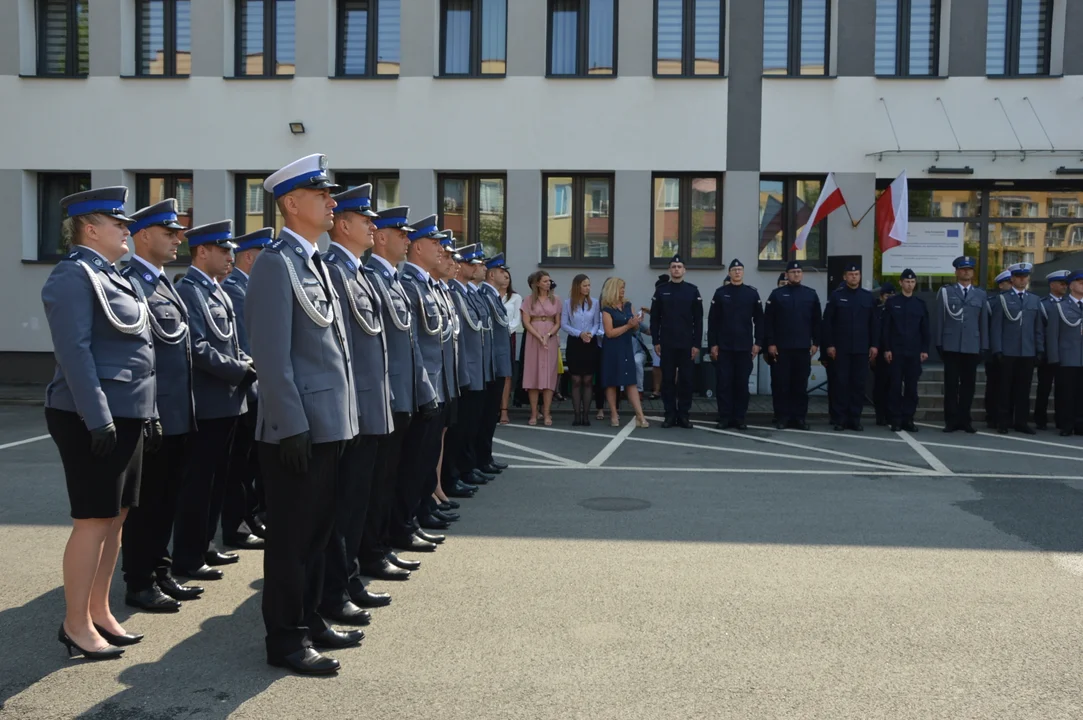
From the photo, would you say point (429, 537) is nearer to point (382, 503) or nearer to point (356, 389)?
point (382, 503)

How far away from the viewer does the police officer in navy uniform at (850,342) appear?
13898mm

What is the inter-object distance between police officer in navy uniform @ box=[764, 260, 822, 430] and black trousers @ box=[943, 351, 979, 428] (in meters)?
1.80

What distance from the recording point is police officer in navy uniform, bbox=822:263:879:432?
13.9 metres

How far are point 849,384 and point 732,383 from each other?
155 cm

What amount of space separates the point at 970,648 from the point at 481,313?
203 inches

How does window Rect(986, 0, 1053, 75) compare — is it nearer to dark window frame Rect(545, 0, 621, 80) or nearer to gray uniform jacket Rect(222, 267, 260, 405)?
dark window frame Rect(545, 0, 621, 80)

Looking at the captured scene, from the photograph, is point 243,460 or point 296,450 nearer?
point 296,450

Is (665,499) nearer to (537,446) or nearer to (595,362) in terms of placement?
(537,446)

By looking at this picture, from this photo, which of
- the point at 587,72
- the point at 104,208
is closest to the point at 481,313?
the point at 104,208

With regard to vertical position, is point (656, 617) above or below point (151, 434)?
below

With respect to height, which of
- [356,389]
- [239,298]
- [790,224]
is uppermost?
[790,224]

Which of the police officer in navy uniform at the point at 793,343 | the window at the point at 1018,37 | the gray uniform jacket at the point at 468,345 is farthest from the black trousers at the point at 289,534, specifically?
the window at the point at 1018,37

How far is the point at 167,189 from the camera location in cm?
1895

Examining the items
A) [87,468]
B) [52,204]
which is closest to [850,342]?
[87,468]
